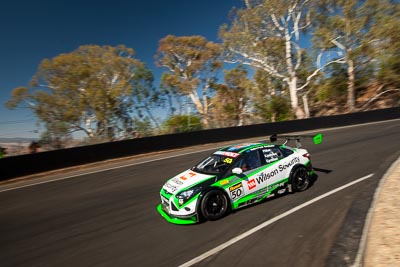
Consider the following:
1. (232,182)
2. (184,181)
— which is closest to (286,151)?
(232,182)

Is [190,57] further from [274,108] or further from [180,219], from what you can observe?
[180,219]

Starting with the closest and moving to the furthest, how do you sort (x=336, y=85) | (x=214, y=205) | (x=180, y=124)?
(x=214, y=205) < (x=180, y=124) < (x=336, y=85)

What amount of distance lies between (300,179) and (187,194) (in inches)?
132

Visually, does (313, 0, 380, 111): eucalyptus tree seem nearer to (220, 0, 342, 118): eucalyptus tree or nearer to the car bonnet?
(220, 0, 342, 118): eucalyptus tree

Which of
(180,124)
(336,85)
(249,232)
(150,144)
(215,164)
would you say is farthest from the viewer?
(336,85)

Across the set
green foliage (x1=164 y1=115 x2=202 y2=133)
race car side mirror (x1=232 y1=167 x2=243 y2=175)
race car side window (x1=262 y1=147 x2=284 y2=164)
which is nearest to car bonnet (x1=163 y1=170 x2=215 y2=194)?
race car side mirror (x1=232 y1=167 x2=243 y2=175)

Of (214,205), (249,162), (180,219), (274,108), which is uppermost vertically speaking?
(274,108)

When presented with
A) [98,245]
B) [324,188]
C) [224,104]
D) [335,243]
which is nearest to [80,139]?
[98,245]

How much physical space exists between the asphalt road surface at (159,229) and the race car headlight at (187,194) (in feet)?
1.86

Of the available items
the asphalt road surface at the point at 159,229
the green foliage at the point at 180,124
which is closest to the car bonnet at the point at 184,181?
the asphalt road surface at the point at 159,229

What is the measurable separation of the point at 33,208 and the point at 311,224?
293 inches

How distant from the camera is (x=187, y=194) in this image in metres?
6.32

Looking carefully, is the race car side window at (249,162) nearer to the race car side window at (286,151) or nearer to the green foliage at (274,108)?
the race car side window at (286,151)

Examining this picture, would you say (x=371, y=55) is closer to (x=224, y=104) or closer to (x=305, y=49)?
(x=305, y=49)
